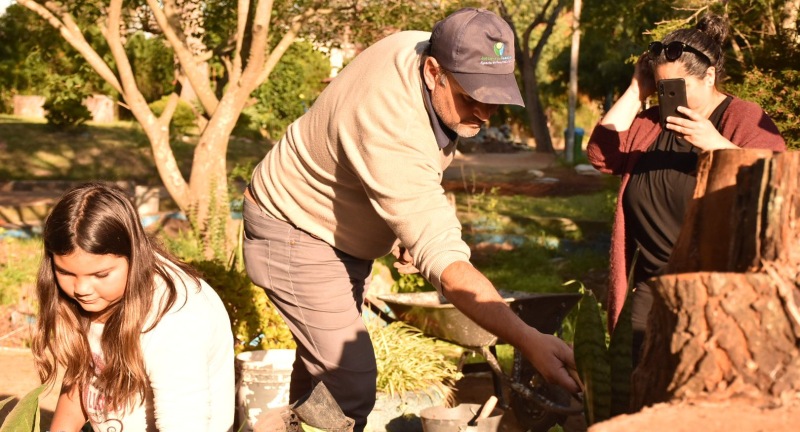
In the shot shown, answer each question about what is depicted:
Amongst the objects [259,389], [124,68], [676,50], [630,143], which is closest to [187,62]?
[124,68]

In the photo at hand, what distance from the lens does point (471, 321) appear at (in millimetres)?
4723

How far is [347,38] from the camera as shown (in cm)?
1018

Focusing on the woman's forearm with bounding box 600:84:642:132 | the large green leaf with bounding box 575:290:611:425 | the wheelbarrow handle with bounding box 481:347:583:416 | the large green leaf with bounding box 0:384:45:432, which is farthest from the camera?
the wheelbarrow handle with bounding box 481:347:583:416

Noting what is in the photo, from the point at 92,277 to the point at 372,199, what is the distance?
82 cm

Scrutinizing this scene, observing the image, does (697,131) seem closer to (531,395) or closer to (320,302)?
(320,302)

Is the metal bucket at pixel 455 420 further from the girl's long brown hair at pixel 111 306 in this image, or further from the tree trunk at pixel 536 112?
the tree trunk at pixel 536 112

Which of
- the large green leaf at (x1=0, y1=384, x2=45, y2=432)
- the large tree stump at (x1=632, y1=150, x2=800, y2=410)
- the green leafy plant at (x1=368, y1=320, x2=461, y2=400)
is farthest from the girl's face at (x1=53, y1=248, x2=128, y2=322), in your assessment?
the green leafy plant at (x1=368, y1=320, x2=461, y2=400)

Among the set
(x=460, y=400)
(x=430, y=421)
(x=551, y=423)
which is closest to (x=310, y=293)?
(x=430, y=421)

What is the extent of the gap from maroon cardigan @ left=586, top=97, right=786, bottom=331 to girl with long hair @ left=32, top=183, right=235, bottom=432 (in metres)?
1.57

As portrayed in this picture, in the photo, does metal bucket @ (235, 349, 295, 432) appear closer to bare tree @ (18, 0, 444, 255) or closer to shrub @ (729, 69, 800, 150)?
bare tree @ (18, 0, 444, 255)

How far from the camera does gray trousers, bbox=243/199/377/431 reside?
10.7 ft

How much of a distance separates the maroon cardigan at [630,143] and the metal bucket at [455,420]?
0.90 meters

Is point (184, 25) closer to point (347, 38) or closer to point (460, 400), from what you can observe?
point (347, 38)

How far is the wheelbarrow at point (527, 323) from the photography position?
15.6ft
